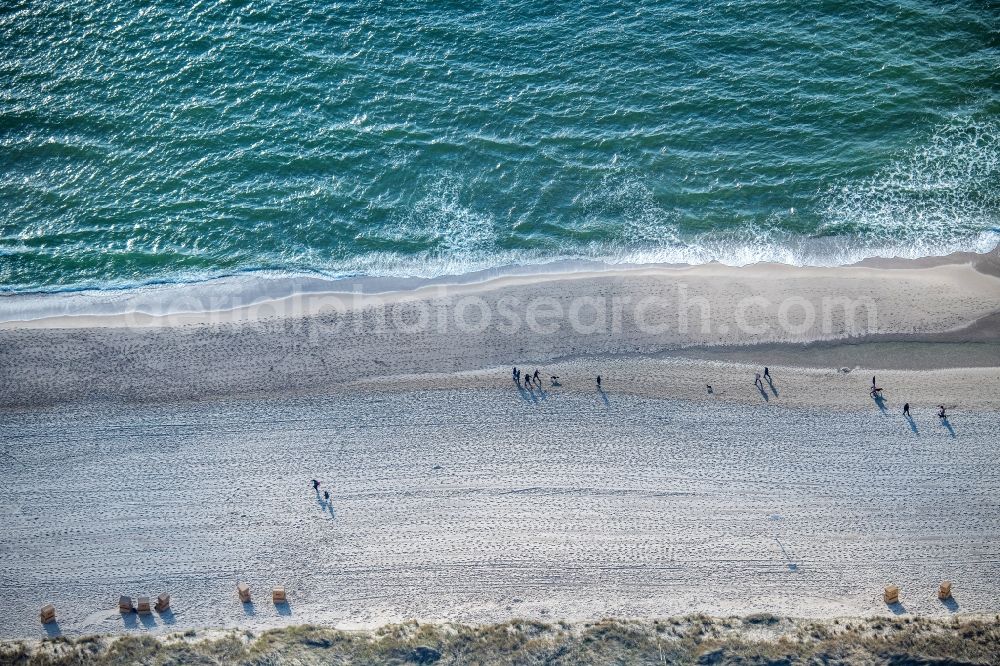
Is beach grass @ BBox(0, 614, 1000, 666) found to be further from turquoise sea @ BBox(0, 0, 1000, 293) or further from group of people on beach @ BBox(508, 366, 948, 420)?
turquoise sea @ BBox(0, 0, 1000, 293)

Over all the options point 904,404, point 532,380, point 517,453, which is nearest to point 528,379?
point 532,380

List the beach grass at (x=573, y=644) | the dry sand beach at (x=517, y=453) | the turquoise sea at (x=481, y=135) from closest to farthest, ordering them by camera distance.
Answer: the beach grass at (x=573, y=644) → the dry sand beach at (x=517, y=453) → the turquoise sea at (x=481, y=135)

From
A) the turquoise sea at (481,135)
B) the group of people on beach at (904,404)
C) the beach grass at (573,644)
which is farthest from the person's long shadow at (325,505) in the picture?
the group of people on beach at (904,404)

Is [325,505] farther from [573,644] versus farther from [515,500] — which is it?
[573,644]

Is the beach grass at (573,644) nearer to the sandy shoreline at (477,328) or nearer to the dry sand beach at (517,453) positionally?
the dry sand beach at (517,453)

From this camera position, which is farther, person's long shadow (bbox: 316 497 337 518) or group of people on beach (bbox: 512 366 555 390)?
group of people on beach (bbox: 512 366 555 390)

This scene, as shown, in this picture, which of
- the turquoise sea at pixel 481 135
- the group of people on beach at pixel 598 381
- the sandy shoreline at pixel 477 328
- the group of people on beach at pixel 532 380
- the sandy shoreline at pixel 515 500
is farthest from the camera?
the turquoise sea at pixel 481 135

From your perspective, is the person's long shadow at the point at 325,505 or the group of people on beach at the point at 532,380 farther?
the group of people on beach at the point at 532,380

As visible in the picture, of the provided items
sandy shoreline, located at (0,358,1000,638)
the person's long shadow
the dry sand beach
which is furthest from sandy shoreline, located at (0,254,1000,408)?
the person's long shadow
